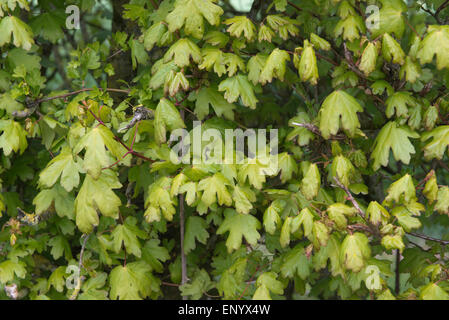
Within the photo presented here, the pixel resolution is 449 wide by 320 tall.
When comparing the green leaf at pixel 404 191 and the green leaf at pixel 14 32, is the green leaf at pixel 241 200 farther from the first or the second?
the green leaf at pixel 14 32

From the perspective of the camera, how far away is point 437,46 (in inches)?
89.2

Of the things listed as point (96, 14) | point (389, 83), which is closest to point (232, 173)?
point (389, 83)

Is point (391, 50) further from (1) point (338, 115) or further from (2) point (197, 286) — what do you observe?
(2) point (197, 286)

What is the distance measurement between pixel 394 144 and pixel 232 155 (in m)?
0.78

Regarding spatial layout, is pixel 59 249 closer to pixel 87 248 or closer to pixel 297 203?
pixel 87 248

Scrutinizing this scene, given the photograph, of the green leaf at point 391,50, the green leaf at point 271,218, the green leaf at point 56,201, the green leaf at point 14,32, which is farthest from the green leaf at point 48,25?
the green leaf at point 391,50

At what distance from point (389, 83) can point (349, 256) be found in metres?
0.92

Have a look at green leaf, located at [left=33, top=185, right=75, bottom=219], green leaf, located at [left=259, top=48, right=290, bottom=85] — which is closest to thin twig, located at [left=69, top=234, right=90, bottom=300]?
green leaf, located at [left=33, top=185, right=75, bottom=219]

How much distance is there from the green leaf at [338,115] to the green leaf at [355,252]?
1.60 feet

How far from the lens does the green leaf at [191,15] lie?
2.43 metres

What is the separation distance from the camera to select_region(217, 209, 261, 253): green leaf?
8.53 feet

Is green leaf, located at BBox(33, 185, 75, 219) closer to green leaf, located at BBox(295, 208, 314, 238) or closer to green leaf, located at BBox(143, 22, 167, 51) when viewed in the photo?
green leaf, located at BBox(143, 22, 167, 51)

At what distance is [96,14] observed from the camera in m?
5.15

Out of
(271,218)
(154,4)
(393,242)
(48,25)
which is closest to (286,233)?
(271,218)
